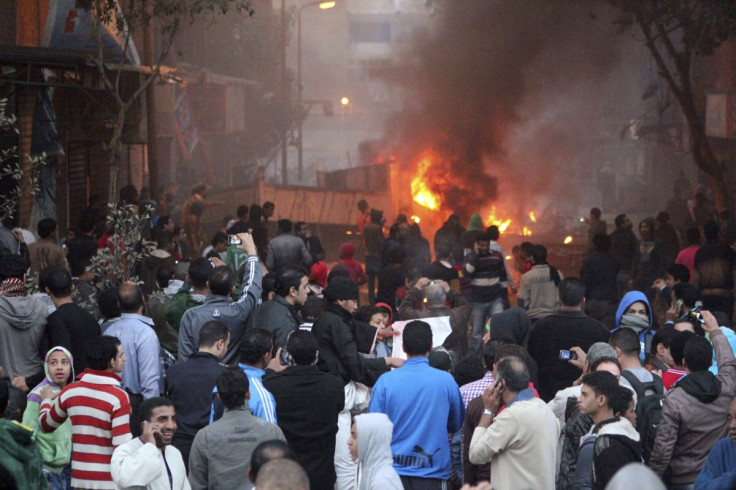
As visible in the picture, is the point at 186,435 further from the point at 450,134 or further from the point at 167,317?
the point at 450,134

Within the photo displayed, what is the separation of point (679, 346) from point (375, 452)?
95.2 inches

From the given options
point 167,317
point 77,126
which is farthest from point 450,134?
point 167,317

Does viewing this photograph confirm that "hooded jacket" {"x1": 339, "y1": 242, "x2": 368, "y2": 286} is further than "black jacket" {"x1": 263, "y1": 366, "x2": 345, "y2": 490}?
Yes

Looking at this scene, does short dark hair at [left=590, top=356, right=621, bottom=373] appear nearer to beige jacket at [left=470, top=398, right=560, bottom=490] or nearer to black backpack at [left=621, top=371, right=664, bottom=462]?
black backpack at [left=621, top=371, right=664, bottom=462]

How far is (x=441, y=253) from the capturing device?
11.4 meters

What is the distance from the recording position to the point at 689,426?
18.5 ft

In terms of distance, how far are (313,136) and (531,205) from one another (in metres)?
34.3

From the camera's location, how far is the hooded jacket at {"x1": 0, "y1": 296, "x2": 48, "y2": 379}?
670 centimetres

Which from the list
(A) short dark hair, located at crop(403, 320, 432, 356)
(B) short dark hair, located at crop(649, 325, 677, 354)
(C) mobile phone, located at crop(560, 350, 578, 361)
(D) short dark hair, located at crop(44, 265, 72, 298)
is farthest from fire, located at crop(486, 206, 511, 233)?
(A) short dark hair, located at crop(403, 320, 432, 356)

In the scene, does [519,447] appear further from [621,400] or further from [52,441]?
[52,441]

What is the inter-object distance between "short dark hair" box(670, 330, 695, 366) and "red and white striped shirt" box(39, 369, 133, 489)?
3353 mm

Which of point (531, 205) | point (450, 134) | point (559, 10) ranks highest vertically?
point (559, 10)

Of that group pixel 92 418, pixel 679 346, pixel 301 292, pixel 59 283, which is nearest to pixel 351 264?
pixel 301 292

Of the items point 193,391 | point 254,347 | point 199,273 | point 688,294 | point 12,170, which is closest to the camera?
point 254,347
